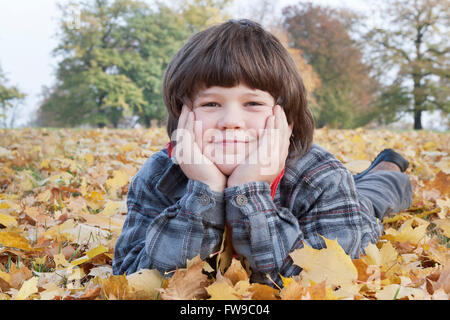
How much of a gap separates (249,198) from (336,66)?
28.4m

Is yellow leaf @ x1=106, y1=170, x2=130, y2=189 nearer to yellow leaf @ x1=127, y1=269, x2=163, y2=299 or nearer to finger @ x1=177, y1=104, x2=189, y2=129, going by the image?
finger @ x1=177, y1=104, x2=189, y2=129

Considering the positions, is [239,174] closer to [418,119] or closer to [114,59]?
[114,59]

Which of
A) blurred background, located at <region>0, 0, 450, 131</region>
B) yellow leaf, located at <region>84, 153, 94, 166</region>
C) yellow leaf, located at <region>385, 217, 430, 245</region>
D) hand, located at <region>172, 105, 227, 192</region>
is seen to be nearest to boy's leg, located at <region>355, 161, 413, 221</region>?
yellow leaf, located at <region>385, 217, 430, 245</region>

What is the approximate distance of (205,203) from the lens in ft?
4.50

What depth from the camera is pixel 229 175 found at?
152 centimetres

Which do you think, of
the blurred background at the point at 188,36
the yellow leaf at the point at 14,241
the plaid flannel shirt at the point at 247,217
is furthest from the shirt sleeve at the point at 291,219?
the blurred background at the point at 188,36

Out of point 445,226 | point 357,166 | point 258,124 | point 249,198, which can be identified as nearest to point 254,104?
point 258,124

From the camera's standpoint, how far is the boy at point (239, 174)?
4.54 ft

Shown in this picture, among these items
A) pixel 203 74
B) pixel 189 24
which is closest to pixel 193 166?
pixel 203 74

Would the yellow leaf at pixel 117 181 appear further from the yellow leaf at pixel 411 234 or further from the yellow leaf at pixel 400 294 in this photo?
the yellow leaf at pixel 400 294

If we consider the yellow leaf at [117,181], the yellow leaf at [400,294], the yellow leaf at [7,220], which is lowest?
the yellow leaf at [400,294]

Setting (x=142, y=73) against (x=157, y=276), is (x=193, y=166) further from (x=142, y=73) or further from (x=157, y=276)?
(x=142, y=73)

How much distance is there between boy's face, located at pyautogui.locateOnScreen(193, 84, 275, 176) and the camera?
1479 millimetres

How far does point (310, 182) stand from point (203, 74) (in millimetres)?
574
